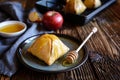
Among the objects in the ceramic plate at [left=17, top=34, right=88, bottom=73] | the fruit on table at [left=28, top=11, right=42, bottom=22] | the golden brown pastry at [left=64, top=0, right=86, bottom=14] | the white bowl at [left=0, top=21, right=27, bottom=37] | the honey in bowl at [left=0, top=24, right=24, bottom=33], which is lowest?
the fruit on table at [left=28, top=11, right=42, bottom=22]

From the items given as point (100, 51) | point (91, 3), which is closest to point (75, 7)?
point (91, 3)

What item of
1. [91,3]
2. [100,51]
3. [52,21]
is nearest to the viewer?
[100,51]

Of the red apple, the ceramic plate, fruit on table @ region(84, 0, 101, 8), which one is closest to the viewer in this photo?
the ceramic plate

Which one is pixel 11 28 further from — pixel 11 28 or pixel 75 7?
pixel 75 7

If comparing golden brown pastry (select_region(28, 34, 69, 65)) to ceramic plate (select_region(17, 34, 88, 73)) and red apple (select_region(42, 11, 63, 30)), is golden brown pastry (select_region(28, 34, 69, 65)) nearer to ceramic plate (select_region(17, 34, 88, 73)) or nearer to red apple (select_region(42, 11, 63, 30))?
ceramic plate (select_region(17, 34, 88, 73))

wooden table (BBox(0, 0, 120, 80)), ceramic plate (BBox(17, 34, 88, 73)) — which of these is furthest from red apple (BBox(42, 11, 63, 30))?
ceramic plate (BBox(17, 34, 88, 73))

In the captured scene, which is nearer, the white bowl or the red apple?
the white bowl

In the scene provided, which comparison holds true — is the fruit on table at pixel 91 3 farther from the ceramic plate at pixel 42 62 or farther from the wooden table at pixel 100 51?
the ceramic plate at pixel 42 62

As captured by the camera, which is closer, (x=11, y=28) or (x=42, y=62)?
(x=42, y=62)
